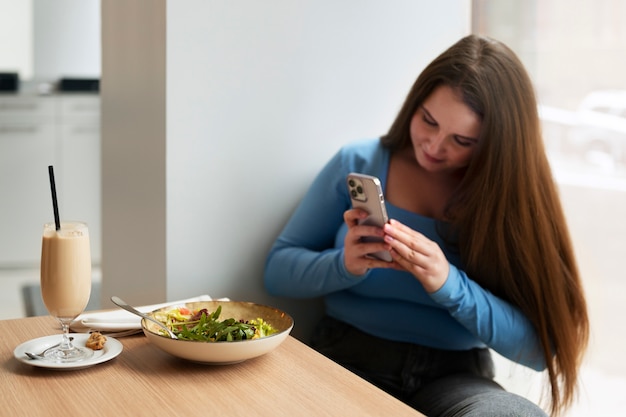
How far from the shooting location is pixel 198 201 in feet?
5.58

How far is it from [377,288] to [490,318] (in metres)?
0.25

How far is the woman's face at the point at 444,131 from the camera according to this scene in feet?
5.27

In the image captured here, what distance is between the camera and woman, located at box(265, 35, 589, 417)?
1.61m

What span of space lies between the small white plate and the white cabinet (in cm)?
310

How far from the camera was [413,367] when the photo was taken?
1.67 metres

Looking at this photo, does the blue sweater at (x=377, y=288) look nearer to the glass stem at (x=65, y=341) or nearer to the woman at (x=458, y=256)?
the woman at (x=458, y=256)

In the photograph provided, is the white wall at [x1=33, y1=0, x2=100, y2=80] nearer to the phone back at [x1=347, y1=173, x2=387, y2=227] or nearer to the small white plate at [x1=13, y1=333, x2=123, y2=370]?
the phone back at [x1=347, y1=173, x2=387, y2=227]

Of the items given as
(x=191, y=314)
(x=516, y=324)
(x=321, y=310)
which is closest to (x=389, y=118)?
(x=321, y=310)

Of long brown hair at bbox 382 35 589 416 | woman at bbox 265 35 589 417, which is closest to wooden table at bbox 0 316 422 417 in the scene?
Answer: woman at bbox 265 35 589 417

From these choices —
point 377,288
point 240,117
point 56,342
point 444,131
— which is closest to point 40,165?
point 240,117

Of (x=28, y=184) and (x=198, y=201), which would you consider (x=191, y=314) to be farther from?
(x=28, y=184)

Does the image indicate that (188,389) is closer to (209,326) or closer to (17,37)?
(209,326)

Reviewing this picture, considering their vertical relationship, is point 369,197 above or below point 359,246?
above

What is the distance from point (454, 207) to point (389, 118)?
38 centimetres
